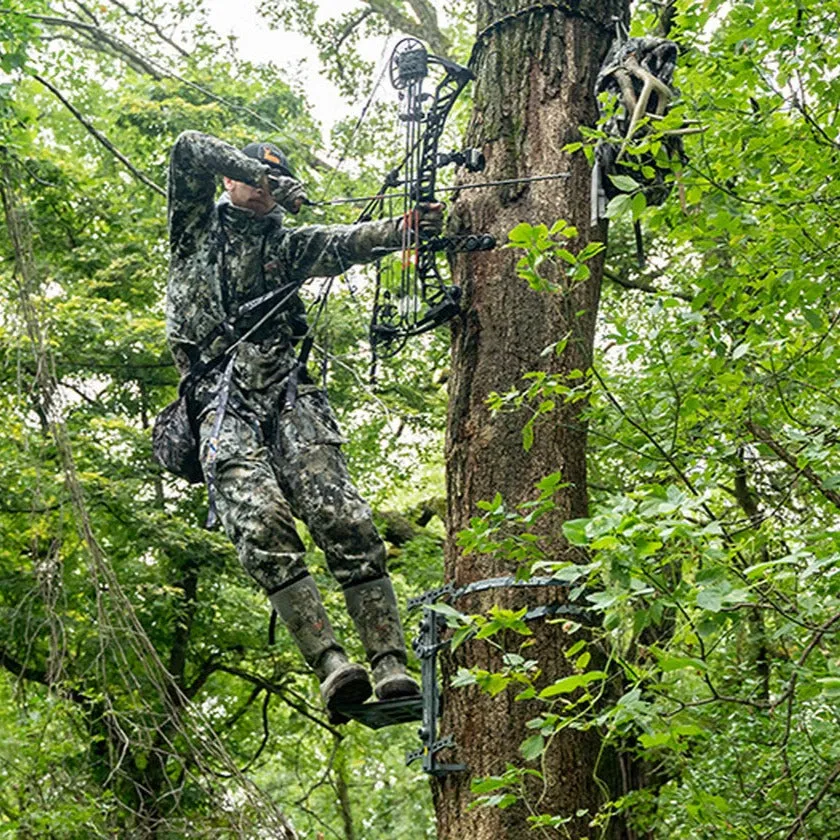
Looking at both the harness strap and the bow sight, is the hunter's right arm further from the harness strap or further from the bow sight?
the harness strap

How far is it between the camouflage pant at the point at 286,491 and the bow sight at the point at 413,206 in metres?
0.40

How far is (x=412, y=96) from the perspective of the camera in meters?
4.22

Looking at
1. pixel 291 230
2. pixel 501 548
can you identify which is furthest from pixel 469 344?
pixel 291 230

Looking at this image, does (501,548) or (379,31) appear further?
(379,31)

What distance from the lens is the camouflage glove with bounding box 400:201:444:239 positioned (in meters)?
4.02

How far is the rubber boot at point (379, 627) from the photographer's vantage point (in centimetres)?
392

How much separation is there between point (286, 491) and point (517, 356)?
1.03m

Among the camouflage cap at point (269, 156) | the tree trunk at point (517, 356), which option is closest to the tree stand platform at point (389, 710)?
the tree trunk at point (517, 356)

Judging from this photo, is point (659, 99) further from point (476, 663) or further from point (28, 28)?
point (28, 28)

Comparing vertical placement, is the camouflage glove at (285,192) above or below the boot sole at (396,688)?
above

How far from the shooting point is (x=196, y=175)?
446 cm

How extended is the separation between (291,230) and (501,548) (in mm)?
1732

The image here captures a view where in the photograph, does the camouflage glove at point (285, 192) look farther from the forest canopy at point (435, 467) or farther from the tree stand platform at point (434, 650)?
the tree stand platform at point (434, 650)

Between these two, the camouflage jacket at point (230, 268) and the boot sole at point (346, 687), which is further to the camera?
the camouflage jacket at point (230, 268)
